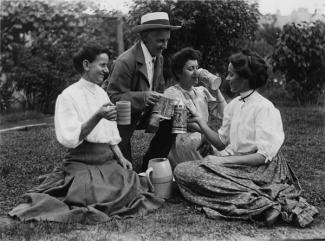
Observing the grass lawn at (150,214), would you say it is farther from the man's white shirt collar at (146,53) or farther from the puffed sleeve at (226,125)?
→ the man's white shirt collar at (146,53)

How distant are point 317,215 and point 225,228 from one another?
801 millimetres

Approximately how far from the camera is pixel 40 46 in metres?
9.99

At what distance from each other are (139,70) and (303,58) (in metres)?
5.91

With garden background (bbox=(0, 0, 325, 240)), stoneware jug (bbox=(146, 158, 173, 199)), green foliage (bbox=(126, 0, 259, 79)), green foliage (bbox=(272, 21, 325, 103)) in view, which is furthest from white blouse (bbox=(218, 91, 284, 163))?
green foliage (bbox=(272, 21, 325, 103))

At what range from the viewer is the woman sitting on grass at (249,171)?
384 centimetres

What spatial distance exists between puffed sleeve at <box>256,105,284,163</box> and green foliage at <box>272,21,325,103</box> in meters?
6.37

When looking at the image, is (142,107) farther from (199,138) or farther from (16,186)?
(16,186)

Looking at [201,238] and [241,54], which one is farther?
[241,54]

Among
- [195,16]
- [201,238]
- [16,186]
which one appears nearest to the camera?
[201,238]

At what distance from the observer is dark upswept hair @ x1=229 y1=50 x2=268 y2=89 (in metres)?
4.05

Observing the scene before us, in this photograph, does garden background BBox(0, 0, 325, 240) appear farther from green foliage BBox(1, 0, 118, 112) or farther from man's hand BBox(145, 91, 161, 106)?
man's hand BBox(145, 91, 161, 106)

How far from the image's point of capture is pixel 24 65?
31.8 feet

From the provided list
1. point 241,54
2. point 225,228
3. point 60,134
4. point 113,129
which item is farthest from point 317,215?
point 60,134

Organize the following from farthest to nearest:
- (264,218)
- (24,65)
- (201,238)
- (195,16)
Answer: (24,65) < (195,16) < (264,218) < (201,238)
